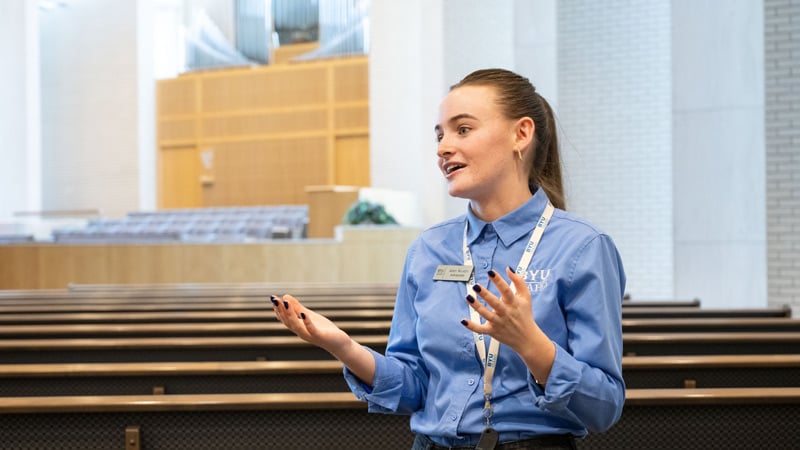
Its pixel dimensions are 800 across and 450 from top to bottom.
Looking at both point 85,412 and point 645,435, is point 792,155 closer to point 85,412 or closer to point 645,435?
point 645,435

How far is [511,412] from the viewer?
3.75ft

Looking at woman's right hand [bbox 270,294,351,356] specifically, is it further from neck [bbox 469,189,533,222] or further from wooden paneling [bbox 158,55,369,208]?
wooden paneling [bbox 158,55,369,208]

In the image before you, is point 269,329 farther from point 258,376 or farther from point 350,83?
point 350,83

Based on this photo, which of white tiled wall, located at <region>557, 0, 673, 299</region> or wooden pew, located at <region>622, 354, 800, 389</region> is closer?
wooden pew, located at <region>622, 354, 800, 389</region>

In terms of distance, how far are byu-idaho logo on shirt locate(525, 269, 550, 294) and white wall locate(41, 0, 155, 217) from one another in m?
15.5

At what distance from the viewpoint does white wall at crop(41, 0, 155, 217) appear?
15.9m

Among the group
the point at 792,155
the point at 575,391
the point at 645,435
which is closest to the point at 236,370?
the point at 645,435

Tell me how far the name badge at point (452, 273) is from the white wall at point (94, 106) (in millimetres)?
15440

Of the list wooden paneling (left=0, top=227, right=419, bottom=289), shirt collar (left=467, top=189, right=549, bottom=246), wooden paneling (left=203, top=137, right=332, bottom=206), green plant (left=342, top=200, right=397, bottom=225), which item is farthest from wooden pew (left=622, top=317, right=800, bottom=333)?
wooden paneling (left=203, top=137, right=332, bottom=206)

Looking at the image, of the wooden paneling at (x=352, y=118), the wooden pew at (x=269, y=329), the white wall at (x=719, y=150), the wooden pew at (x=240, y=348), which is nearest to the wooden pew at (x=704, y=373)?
the wooden pew at (x=240, y=348)

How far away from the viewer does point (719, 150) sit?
6.20m

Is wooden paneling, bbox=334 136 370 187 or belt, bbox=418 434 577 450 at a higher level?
wooden paneling, bbox=334 136 370 187

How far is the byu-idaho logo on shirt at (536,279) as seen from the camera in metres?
1.15

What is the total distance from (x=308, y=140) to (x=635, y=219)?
8020 mm
